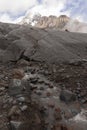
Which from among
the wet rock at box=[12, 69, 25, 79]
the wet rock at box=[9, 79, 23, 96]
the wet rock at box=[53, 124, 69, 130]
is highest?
the wet rock at box=[12, 69, 25, 79]

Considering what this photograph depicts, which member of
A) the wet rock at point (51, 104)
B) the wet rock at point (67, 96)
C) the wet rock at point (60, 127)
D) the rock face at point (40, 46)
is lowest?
the wet rock at point (60, 127)

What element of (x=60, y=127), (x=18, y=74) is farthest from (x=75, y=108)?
(x=18, y=74)

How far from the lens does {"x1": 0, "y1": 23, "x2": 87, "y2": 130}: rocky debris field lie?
8539 millimetres

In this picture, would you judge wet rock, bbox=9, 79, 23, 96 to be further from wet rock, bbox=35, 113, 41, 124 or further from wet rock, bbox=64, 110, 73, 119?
wet rock, bbox=64, 110, 73, 119

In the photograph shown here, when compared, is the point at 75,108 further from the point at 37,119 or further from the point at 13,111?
the point at 13,111

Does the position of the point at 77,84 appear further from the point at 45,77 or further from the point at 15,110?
the point at 15,110

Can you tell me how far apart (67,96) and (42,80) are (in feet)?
4.15

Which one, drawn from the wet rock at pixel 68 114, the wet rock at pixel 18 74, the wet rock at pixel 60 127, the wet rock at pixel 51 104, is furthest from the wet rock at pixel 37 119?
the wet rock at pixel 18 74

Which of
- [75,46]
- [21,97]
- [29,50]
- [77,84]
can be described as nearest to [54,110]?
[21,97]

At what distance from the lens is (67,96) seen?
954 cm

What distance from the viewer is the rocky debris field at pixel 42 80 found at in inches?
336

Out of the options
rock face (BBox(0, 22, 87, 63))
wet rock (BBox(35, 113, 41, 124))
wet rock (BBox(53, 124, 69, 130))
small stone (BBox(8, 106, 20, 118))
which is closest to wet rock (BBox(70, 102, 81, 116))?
wet rock (BBox(53, 124, 69, 130))

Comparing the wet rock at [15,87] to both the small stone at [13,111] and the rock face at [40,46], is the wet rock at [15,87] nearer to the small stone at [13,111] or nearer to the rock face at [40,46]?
the small stone at [13,111]

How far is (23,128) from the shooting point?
26.6ft
